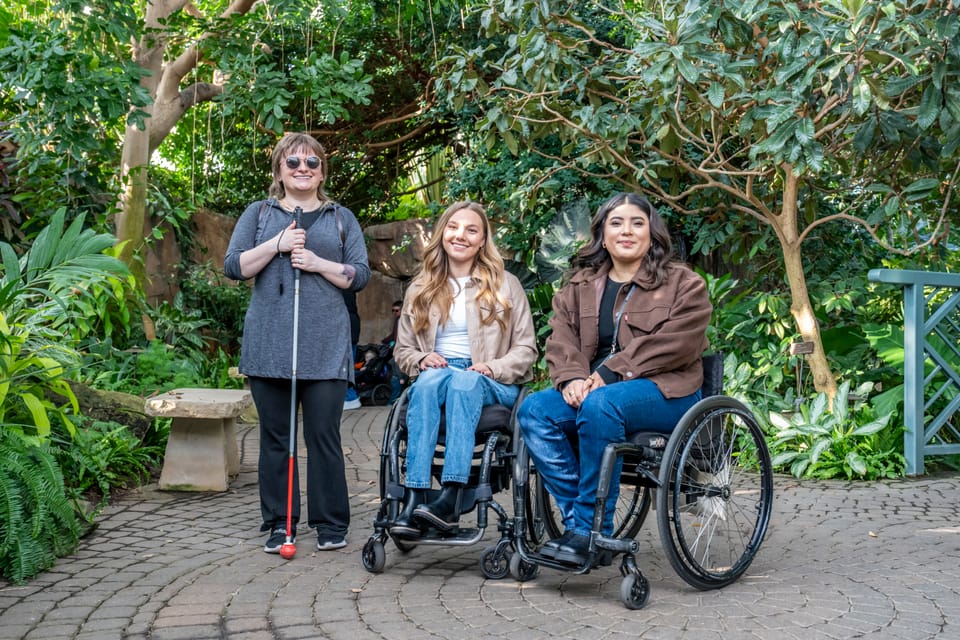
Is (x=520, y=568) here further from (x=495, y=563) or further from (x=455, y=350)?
(x=455, y=350)

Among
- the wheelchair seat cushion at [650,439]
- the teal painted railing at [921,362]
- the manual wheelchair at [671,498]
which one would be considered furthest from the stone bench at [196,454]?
the teal painted railing at [921,362]

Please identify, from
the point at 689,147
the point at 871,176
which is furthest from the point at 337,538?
the point at 689,147

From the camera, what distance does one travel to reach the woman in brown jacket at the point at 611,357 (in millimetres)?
3475

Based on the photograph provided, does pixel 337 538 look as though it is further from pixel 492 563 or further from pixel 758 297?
pixel 758 297

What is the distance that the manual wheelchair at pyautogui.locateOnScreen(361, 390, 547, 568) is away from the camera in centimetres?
362

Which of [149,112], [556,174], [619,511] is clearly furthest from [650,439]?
[149,112]

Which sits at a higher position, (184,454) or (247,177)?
(247,177)

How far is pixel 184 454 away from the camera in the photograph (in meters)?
5.32

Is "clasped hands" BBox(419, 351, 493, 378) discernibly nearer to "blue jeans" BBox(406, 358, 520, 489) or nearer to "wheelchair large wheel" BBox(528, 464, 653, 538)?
"blue jeans" BBox(406, 358, 520, 489)

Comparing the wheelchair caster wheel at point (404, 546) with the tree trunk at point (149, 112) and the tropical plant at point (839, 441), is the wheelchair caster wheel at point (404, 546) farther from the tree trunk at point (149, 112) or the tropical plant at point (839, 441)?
the tree trunk at point (149, 112)

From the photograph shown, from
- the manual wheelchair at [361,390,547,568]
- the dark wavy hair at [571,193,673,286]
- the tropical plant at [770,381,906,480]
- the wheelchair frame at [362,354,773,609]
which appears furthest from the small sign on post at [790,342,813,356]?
the manual wheelchair at [361,390,547,568]

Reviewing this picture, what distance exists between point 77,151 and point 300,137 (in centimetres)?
315

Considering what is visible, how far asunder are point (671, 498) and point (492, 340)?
3.33ft

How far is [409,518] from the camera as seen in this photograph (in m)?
3.63
